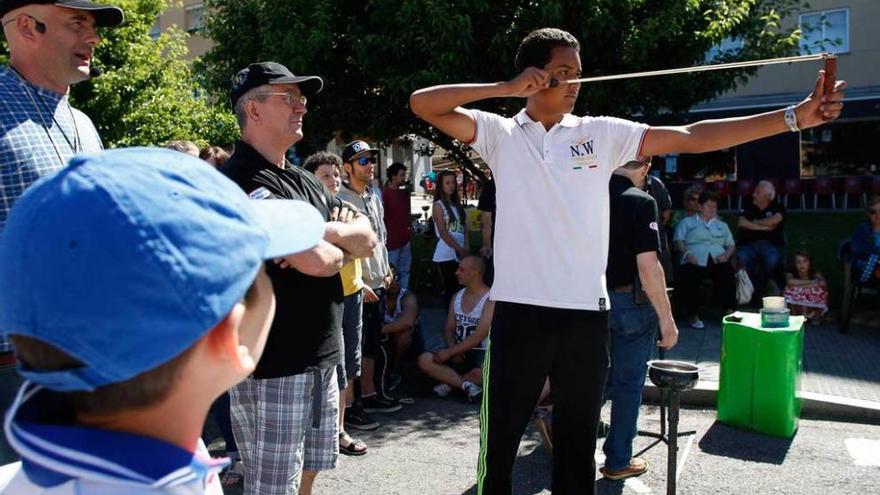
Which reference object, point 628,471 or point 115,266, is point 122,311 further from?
point 628,471

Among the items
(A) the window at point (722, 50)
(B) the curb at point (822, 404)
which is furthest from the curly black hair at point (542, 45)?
(A) the window at point (722, 50)

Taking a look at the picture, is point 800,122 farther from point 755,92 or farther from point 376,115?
point 755,92

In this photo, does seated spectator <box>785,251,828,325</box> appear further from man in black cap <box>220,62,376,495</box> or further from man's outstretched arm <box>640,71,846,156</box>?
man in black cap <box>220,62,376,495</box>

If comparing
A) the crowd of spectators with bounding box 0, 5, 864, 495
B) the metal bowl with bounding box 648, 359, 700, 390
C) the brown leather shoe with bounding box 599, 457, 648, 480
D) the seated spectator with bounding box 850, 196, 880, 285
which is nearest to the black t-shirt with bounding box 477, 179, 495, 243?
the crowd of spectators with bounding box 0, 5, 864, 495

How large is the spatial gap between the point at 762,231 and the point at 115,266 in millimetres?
10124

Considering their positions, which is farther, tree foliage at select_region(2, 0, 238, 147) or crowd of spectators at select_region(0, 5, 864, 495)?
tree foliage at select_region(2, 0, 238, 147)

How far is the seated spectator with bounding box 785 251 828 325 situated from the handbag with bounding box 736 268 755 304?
16.1 inches

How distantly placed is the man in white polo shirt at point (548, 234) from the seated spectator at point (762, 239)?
7010mm

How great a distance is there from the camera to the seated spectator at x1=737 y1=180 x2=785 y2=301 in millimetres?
9867

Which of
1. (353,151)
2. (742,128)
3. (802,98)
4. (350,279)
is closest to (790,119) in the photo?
(742,128)

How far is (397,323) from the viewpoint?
703cm

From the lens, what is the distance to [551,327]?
3.33 meters

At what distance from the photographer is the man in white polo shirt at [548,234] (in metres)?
3.32

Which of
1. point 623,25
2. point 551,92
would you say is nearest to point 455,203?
point 623,25
